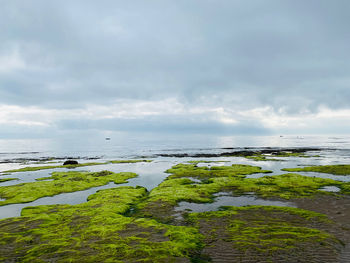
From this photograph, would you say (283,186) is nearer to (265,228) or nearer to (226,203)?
(226,203)

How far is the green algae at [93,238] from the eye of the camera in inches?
468

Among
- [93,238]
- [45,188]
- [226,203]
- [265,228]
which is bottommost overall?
[45,188]

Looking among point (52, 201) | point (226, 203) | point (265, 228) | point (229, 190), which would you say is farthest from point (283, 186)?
point (52, 201)

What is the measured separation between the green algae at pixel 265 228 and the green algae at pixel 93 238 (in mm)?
2236

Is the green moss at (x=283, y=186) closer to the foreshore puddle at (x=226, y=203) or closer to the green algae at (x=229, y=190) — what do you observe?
the green algae at (x=229, y=190)

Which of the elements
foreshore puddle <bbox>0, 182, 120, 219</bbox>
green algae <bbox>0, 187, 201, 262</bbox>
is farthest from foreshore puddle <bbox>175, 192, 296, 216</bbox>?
foreshore puddle <bbox>0, 182, 120, 219</bbox>

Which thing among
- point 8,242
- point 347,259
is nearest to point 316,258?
point 347,259

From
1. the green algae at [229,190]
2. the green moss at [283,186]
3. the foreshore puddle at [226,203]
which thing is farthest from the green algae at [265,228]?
the green moss at [283,186]

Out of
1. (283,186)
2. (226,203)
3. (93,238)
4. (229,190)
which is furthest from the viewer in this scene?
(283,186)

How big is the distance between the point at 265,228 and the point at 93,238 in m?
12.6

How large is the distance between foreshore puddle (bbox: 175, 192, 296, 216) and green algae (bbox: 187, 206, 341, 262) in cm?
173

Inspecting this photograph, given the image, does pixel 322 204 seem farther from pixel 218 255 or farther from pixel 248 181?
pixel 218 255

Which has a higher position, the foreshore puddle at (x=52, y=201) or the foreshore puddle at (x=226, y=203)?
the foreshore puddle at (x=226, y=203)

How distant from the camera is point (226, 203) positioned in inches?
888
